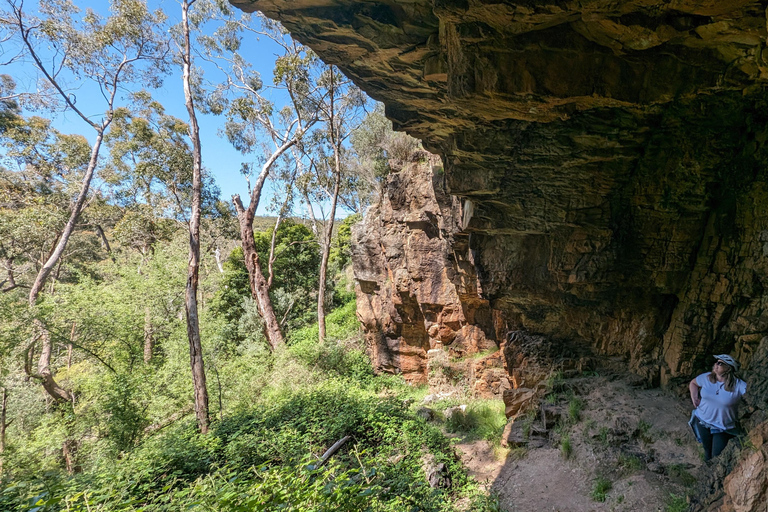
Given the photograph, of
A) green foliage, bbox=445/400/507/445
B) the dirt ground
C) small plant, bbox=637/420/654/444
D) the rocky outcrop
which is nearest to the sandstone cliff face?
the dirt ground

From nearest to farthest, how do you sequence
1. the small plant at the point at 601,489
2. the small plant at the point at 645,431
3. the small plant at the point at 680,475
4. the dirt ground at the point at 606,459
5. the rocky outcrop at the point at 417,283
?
the small plant at the point at 680,475 < the dirt ground at the point at 606,459 < the small plant at the point at 601,489 < the small plant at the point at 645,431 < the rocky outcrop at the point at 417,283

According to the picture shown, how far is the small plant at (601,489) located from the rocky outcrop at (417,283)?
475cm

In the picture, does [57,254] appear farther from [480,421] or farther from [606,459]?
[606,459]

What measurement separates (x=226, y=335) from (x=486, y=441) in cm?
1161

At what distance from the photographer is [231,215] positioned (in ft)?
67.3

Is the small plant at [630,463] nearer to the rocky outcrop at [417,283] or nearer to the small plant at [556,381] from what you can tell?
the small plant at [556,381]

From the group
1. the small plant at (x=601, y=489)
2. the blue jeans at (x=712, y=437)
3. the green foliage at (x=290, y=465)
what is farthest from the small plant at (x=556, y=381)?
the blue jeans at (x=712, y=437)

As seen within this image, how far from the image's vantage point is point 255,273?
12023 mm

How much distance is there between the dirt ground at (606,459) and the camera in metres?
4.15

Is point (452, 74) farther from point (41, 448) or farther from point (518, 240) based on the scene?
point (41, 448)

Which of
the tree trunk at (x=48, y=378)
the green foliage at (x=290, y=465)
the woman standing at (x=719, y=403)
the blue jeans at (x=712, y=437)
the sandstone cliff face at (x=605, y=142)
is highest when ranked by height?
the sandstone cliff face at (x=605, y=142)

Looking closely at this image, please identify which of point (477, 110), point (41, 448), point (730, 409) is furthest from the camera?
point (41, 448)

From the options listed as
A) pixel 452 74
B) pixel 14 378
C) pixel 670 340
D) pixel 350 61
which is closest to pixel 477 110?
pixel 452 74

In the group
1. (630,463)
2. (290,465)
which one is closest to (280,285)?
(290,465)
